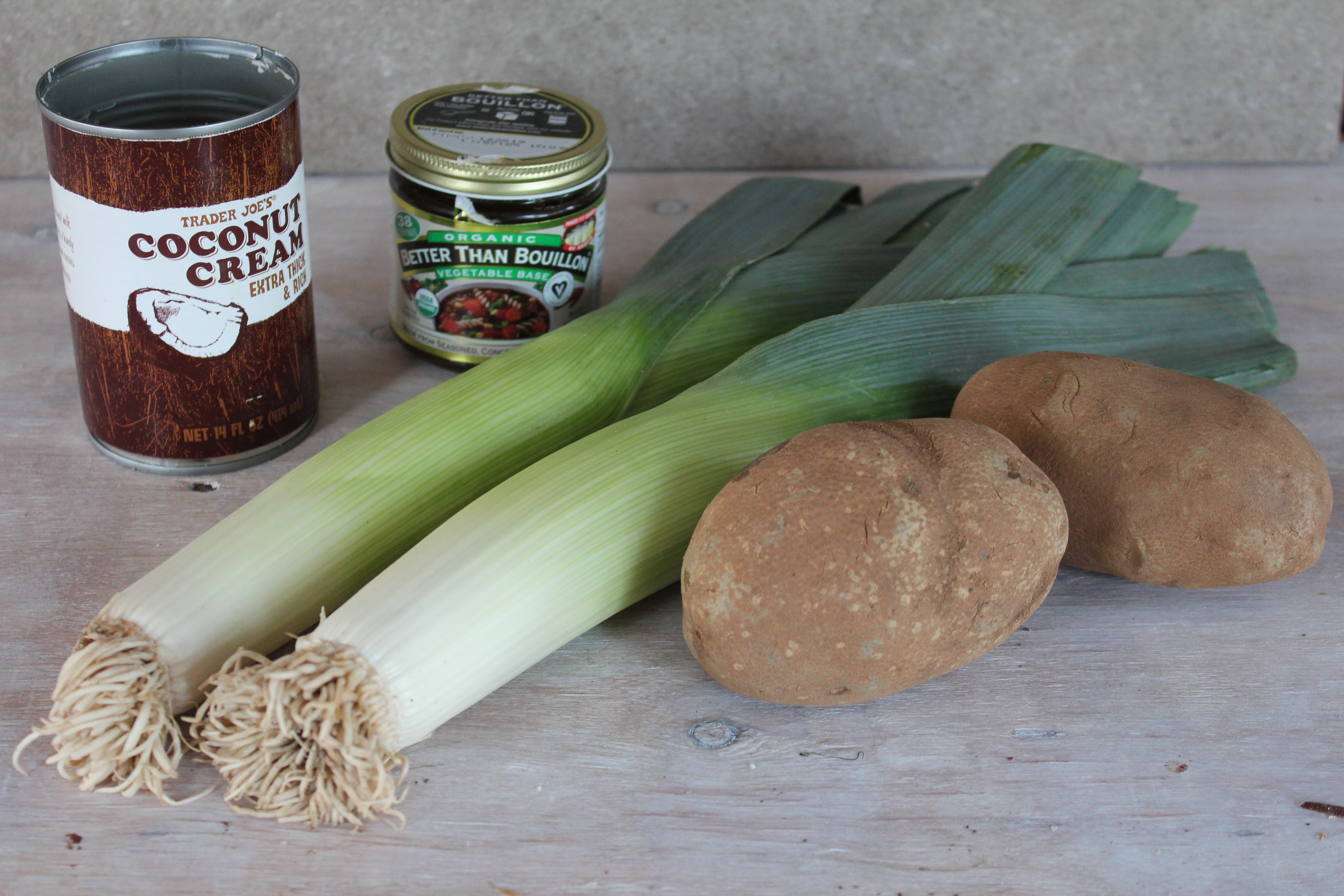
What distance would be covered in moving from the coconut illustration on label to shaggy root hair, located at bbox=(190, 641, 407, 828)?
331 millimetres

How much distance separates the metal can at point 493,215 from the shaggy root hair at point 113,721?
0.51 metres

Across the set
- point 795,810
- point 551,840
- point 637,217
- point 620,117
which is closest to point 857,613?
point 795,810

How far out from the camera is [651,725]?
2.90ft

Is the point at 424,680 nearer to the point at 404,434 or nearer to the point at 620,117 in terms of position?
the point at 404,434

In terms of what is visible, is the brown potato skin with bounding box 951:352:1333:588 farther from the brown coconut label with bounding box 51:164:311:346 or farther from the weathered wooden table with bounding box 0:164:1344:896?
the brown coconut label with bounding box 51:164:311:346

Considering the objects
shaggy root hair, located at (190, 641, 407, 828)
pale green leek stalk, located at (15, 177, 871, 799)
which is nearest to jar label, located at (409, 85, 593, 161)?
pale green leek stalk, located at (15, 177, 871, 799)

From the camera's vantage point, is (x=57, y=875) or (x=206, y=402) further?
(x=206, y=402)

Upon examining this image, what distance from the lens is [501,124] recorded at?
120cm

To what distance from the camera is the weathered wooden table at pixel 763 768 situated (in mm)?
774

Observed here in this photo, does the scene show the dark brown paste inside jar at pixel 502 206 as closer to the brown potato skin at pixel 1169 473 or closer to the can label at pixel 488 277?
the can label at pixel 488 277

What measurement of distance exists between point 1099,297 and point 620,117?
76 cm

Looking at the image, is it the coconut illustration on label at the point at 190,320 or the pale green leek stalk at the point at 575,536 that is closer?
the pale green leek stalk at the point at 575,536

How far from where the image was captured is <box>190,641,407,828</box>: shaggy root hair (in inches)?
30.2

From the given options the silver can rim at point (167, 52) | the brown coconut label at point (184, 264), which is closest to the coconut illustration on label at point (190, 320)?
the brown coconut label at point (184, 264)
